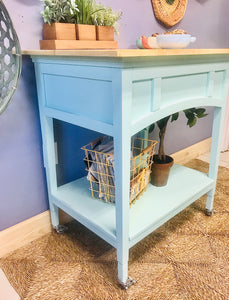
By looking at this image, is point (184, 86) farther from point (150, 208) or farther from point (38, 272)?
point (38, 272)

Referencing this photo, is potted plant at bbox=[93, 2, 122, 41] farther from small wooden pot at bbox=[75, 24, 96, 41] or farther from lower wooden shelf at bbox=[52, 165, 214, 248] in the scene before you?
lower wooden shelf at bbox=[52, 165, 214, 248]

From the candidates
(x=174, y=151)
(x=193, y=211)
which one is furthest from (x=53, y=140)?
(x=174, y=151)

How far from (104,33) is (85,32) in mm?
88

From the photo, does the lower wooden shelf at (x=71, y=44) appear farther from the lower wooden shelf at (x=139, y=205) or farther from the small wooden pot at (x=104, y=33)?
the lower wooden shelf at (x=139, y=205)

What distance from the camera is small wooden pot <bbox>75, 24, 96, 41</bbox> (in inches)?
38.4

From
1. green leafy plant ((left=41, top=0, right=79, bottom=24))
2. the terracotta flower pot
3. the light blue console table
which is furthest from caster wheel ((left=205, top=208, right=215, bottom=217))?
green leafy plant ((left=41, top=0, right=79, bottom=24))

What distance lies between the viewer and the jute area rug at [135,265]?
0.95 meters

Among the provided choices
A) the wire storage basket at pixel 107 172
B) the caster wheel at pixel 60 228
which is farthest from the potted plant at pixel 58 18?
the caster wheel at pixel 60 228

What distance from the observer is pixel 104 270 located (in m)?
1.04

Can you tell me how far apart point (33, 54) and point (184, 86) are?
54cm

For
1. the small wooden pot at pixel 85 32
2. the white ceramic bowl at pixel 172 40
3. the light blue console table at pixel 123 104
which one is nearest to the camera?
the light blue console table at pixel 123 104

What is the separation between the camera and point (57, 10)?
944 millimetres

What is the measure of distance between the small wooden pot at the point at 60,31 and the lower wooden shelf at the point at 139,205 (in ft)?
2.07

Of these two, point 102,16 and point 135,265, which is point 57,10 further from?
point 135,265
